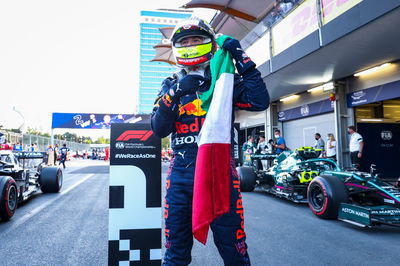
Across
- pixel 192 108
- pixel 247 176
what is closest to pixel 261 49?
pixel 247 176

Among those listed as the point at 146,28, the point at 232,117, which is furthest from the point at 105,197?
the point at 146,28

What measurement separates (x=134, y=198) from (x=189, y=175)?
56cm

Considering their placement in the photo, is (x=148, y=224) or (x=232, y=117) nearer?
(x=232, y=117)

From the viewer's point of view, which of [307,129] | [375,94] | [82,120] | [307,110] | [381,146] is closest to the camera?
[375,94]

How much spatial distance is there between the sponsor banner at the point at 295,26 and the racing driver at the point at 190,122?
6.57 meters

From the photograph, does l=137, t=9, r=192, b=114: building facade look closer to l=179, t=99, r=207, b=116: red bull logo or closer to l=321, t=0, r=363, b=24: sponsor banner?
l=321, t=0, r=363, b=24: sponsor banner

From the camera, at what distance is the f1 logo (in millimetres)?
1900

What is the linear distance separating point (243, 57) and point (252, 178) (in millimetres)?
5979

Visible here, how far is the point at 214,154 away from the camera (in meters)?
1.34

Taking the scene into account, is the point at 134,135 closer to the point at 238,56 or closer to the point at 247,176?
the point at 238,56

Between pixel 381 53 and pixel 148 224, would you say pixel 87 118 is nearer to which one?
pixel 381 53

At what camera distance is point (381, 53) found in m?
7.15

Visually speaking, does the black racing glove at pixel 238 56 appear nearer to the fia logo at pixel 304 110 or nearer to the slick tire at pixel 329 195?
Answer: the slick tire at pixel 329 195

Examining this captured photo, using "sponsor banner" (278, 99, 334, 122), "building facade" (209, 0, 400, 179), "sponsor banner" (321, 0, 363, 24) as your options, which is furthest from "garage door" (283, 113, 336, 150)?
"sponsor banner" (321, 0, 363, 24)
